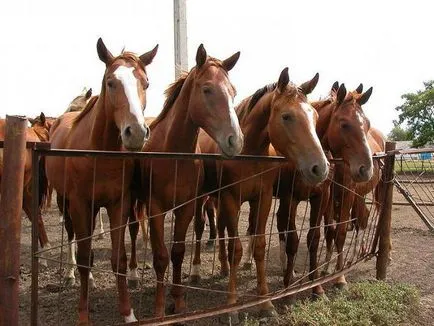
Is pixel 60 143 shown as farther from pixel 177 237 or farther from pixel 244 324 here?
pixel 244 324

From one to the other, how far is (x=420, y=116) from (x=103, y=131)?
37246 mm

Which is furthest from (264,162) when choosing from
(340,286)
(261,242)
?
(340,286)

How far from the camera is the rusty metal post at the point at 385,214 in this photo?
17.8 ft

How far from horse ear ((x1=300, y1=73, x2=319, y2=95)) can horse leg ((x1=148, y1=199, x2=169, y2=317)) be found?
183cm

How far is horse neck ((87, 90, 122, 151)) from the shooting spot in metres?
3.67

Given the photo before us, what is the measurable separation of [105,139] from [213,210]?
12.4 feet

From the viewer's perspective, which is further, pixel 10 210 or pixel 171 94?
pixel 171 94

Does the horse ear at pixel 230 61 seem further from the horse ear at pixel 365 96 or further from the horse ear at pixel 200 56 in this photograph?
the horse ear at pixel 365 96

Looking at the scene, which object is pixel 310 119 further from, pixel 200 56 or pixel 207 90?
pixel 200 56

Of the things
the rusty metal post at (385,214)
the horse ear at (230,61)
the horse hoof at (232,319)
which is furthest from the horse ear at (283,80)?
the horse hoof at (232,319)

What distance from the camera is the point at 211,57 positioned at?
3896 mm

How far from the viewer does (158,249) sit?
391cm

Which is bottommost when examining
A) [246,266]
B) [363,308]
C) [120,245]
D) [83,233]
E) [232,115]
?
[246,266]

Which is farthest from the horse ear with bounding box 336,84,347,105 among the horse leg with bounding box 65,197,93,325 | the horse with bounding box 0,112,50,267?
the horse with bounding box 0,112,50,267
